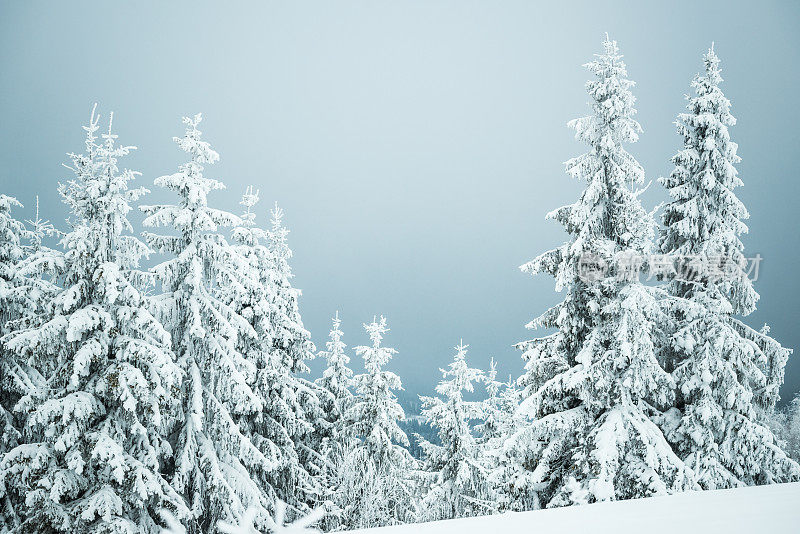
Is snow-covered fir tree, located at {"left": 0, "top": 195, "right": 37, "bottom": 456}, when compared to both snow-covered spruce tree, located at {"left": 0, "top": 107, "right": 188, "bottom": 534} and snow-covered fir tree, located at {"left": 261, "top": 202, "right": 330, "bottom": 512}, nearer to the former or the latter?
snow-covered spruce tree, located at {"left": 0, "top": 107, "right": 188, "bottom": 534}

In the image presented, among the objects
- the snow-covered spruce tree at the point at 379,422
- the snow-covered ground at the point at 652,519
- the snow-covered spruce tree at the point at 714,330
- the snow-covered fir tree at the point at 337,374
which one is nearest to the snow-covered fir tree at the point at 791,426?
the snow-covered spruce tree at the point at 714,330

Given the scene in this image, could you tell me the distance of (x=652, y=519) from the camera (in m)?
2.31

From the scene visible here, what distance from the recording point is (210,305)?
1330 centimetres

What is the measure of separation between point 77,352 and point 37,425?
187 centimetres

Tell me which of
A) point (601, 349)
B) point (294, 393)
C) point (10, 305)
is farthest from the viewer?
point (294, 393)

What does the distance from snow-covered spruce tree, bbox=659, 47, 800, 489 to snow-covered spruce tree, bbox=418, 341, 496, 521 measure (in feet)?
37.0

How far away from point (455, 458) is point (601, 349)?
13.4 m

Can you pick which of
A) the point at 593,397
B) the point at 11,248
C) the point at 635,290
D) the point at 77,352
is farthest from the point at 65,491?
the point at 635,290

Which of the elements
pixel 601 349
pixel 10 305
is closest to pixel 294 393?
pixel 10 305

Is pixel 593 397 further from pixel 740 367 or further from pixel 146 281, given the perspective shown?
pixel 146 281

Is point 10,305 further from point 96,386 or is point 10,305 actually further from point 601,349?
point 601,349

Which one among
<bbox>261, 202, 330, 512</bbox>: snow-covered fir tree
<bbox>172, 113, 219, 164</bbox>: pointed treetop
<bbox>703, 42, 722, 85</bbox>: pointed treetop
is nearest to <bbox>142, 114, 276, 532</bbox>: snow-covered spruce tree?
<bbox>172, 113, 219, 164</bbox>: pointed treetop

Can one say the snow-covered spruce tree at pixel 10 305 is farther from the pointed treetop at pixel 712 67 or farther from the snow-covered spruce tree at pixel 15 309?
the pointed treetop at pixel 712 67

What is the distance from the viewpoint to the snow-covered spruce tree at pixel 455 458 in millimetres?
22672
